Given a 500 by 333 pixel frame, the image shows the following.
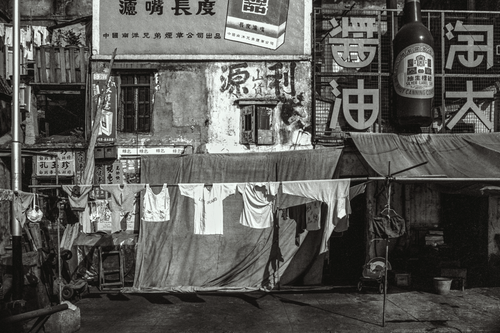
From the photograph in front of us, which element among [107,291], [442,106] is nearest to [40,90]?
[107,291]

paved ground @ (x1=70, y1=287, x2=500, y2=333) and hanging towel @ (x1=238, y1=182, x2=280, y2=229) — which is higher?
hanging towel @ (x1=238, y1=182, x2=280, y2=229)

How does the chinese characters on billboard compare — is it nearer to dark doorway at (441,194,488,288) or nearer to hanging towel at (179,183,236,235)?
dark doorway at (441,194,488,288)

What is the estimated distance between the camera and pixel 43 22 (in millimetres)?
15836

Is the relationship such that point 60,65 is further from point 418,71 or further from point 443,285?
point 443,285

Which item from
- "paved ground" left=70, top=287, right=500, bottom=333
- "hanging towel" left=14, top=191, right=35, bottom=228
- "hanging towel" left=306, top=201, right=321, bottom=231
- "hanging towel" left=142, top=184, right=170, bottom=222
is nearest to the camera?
"paved ground" left=70, top=287, right=500, bottom=333

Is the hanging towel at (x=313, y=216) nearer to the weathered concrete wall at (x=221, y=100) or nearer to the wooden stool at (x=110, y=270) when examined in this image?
the weathered concrete wall at (x=221, y=100)

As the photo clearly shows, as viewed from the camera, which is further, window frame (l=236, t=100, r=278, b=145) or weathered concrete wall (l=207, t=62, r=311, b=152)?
weathered concrete wall (l=207, t=62, r=311, b=152)

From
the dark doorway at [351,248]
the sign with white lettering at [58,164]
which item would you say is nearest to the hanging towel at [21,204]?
the sign with white lettering at [58,164]

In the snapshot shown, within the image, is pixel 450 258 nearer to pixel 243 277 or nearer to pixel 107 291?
pixel 243 277

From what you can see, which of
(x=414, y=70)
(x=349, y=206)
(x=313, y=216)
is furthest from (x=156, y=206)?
(x=414, y=70)

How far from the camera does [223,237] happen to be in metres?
13.3

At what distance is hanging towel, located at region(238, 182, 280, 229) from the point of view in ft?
38.2

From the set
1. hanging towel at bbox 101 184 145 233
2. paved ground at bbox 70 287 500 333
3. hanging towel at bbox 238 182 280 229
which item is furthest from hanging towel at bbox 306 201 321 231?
hanging towel at bbox 101 184 145 233

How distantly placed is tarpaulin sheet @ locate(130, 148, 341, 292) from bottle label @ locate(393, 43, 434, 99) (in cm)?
286
